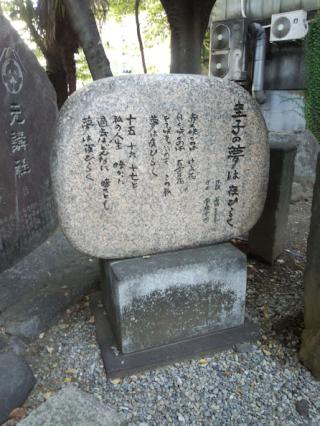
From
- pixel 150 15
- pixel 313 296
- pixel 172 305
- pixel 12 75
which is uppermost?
pixel 150 15

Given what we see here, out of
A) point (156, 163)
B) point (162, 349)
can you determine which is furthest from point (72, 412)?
point (156, 163)

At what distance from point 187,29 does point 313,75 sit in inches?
100

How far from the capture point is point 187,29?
4.09 metres

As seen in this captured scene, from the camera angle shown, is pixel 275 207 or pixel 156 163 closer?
pixel 156 163

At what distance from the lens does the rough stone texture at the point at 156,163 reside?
2.01m

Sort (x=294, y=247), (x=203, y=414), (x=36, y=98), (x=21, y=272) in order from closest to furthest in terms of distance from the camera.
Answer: (x=203, y=414), (x=21, y=272), (x=36, y=98), (x=294, y=247)

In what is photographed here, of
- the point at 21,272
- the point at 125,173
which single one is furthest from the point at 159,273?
the point at 21,272

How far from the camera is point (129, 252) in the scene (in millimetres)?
2348

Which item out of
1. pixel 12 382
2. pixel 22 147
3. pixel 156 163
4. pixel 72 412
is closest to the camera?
pixel 72 412

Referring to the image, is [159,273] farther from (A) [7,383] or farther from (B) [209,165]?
(A) [7,383]

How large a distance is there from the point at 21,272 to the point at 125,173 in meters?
1.68

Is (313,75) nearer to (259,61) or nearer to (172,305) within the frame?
(172,305)

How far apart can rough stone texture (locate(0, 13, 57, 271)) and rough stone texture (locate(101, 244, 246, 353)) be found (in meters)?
1.25

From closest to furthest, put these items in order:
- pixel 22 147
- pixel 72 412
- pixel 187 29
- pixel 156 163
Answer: pixel 72 412
pixel 156 163
pixel 22 147
pixel 187 29
